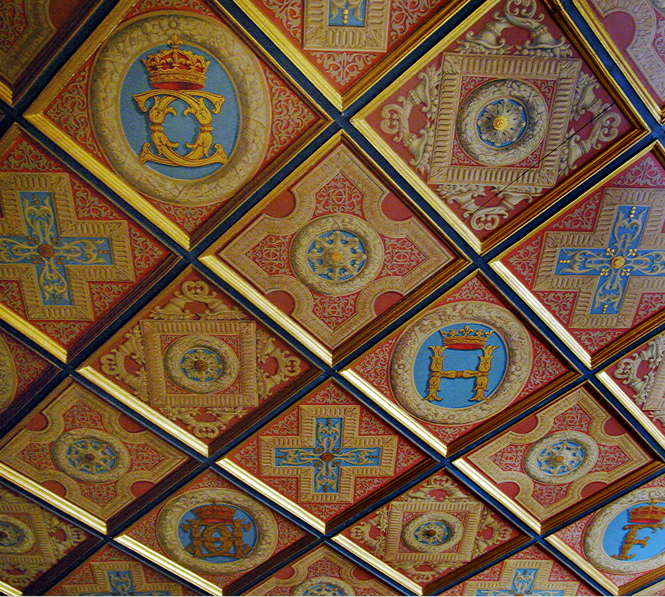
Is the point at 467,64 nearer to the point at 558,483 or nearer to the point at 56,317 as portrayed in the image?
the point at 56,317

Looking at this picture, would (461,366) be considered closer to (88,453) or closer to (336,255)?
(336,255)

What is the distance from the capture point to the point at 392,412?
4793mm

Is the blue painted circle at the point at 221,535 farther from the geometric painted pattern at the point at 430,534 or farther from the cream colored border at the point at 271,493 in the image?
the geometric painted pattern at the point at 430,534

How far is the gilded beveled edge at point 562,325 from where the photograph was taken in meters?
3.88

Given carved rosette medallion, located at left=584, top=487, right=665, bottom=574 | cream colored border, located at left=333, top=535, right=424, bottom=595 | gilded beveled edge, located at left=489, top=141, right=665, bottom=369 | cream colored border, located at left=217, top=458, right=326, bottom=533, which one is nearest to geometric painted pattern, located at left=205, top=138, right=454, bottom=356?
gilded beveled edge, located at left=489, top=141, right=665, bottom=369

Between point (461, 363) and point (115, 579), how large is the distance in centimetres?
344

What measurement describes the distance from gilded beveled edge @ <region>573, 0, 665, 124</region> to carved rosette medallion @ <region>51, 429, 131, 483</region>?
4.08 m

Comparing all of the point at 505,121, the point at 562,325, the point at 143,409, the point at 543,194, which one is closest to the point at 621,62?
the point at 505,121

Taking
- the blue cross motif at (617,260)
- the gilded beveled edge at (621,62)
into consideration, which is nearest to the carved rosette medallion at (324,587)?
the blue cross motif at (617,260)

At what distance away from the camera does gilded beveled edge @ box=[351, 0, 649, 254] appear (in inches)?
134

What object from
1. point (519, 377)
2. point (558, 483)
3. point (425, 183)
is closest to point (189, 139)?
point (425, 183)

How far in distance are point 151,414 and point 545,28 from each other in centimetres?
352

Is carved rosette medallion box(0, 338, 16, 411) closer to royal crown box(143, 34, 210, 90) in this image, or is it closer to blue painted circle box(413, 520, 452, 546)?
royal crown box(143, 34, 210, 90)

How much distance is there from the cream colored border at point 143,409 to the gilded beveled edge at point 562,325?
248 cm
